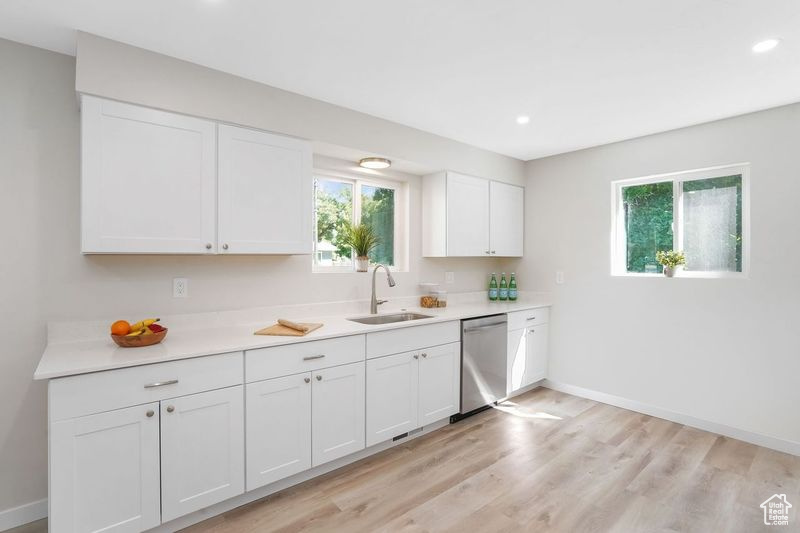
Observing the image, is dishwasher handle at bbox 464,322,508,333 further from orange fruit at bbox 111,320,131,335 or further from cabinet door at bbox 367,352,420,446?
orange fruit at bbox 111,320,131,335

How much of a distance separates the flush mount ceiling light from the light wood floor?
2.14 metres

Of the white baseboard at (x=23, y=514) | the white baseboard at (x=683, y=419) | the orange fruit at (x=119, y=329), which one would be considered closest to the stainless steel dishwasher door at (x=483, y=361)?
the white baseboard at (x=683, y=419)

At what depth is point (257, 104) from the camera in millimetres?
2424

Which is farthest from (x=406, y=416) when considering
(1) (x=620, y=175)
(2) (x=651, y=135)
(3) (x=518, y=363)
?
(2) (x=651, y=135)

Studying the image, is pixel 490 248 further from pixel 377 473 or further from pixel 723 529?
pixel 723 529

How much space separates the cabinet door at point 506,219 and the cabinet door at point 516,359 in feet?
2.83

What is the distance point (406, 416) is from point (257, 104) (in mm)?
2304

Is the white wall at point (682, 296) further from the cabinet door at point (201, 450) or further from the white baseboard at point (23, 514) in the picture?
the white baseboard at point (23, 514)

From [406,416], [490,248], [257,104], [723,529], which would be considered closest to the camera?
[723,529]

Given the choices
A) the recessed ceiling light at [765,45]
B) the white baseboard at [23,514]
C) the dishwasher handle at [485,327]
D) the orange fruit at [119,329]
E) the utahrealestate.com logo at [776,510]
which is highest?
the recessed ceiling light at [765,45]

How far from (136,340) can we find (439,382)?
2019 millimetres

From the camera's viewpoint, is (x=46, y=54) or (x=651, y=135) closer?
(x=46, y=54)

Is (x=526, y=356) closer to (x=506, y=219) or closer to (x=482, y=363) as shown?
(x=482, y=363)

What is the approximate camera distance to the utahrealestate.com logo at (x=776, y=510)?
2.03m
